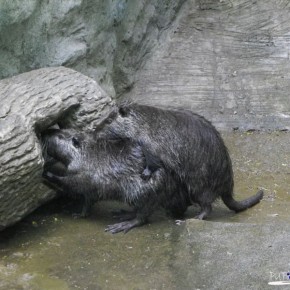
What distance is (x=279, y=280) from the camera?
14.8 feet

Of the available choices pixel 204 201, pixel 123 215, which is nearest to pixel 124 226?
pixel 123 215

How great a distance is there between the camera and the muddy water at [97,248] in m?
4.78

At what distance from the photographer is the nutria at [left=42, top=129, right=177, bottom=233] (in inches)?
227

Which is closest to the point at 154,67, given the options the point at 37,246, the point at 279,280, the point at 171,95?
the point at 171,95

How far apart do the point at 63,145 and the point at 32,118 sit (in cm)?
68

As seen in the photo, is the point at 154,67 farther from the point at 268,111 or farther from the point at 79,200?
the point at 79,200

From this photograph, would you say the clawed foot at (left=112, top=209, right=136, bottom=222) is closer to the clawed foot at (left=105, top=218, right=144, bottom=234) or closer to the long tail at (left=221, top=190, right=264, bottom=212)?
the clawed foot at (left=105, top=218, right=144, bottom=234)

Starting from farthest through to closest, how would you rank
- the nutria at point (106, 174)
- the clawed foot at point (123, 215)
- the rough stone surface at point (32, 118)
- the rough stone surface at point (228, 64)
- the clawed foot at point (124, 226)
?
the rough stone surface at point (228, 64) → the clawed foot at point (123, 215) → the nutria at point (106, 174) → the clawed foot at point (124, 226) → the rough stone surface at point (32, 118)

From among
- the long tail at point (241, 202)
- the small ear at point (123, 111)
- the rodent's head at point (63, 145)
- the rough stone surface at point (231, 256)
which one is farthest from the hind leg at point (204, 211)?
the rodent's head at point (63, 145)

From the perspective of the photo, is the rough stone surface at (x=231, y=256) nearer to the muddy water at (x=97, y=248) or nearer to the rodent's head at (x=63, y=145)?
the muddy water at (x=97, y=248)

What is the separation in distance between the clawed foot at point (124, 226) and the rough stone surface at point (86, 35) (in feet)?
5.12

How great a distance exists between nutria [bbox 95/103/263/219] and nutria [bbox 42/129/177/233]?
0.09 m

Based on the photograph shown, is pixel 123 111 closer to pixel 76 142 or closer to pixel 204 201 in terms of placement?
pixel 76 142

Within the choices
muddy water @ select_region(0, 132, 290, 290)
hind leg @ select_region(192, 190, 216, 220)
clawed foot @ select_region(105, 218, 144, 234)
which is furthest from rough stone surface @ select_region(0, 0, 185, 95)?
hind leg @ select_region(192, 190, 216, 220)
